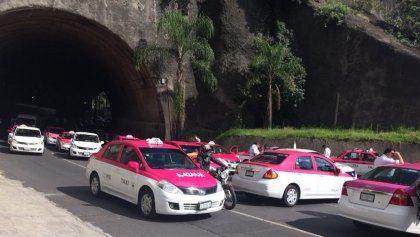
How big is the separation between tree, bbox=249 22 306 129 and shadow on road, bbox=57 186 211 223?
58.9 ft

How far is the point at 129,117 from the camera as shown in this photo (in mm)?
42750

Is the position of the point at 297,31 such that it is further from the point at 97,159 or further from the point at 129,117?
the point at 97,159

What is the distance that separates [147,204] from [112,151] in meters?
2.58

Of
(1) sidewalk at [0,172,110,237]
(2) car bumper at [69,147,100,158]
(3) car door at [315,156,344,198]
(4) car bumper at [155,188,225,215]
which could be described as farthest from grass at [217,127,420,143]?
(1) sidewalk at [0,172,110,237]

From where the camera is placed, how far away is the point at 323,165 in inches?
546

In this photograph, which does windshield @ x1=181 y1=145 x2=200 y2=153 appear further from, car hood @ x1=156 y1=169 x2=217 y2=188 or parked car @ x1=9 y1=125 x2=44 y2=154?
parked car @ x1=9 y1=125 x2=44 y2=154

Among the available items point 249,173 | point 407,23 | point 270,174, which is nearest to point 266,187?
point 270,174

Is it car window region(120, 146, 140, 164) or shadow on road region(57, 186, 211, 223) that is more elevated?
car window region(120, 146, 140, 164)

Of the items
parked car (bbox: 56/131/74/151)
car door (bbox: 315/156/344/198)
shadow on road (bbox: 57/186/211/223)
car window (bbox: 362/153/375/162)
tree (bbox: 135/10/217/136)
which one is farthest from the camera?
tree (bbox: 135/10/217/136)

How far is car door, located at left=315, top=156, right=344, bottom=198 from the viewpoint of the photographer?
13570mm

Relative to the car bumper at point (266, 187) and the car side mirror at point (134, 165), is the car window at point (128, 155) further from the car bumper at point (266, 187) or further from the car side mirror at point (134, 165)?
the car bumper at point (266, 187)

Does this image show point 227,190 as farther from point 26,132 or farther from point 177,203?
point 26,132

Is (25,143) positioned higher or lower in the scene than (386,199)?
lower

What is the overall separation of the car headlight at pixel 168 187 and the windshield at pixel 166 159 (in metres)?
0.81
